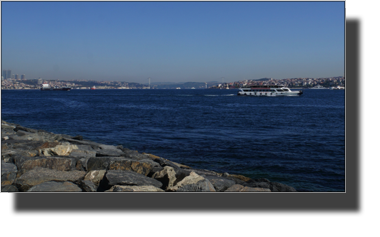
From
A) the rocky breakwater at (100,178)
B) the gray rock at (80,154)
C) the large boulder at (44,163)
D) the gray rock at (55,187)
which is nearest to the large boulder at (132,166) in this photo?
the rocky breakwater at (100,178)

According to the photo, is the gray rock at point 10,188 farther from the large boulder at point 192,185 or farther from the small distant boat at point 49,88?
the small distant boat at point 49,88

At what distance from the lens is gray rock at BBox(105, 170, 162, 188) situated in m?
5.18

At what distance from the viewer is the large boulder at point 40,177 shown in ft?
17.9

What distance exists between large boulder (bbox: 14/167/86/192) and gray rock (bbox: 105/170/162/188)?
0.92 metres

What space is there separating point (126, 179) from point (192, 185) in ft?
3.92

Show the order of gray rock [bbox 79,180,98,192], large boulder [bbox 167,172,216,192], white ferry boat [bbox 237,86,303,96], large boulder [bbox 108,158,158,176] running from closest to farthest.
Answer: large boulder [bbox 167,172,216,192] → gray rock [bbox 79,180,98,192] → large boulder [bbox 108,158,158,176] → white ferry boat [bbox 237,86,303,96]

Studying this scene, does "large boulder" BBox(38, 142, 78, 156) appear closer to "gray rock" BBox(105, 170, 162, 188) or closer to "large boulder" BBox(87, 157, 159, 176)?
"large boulder" BBox(87, 157, 159, 176)

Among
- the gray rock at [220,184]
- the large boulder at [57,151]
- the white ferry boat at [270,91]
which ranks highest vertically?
the white ferry boat at [270,91]

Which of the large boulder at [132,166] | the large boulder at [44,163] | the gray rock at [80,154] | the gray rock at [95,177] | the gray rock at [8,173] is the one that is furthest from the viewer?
the gray rock at [80,154]

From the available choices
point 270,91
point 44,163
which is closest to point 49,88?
point 270,91

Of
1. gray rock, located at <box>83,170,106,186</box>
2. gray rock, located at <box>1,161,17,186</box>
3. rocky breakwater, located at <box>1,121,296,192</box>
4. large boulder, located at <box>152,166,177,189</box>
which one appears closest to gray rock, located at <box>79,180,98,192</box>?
rocky breakwater, located at <box>1,121,296,192</box>

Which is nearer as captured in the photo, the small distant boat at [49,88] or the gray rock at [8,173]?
the gray rock at [8,173]

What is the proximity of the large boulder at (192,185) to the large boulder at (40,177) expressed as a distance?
209 cm
